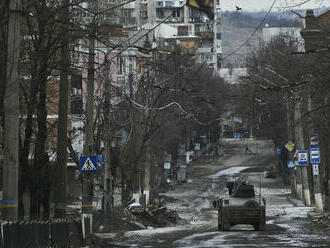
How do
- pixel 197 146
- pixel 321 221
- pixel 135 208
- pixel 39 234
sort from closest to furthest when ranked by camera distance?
pixel 39 234 → pixel 321 221 → pixel 135 208 → pixel 197 146

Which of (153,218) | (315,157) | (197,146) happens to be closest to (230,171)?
(197,146)

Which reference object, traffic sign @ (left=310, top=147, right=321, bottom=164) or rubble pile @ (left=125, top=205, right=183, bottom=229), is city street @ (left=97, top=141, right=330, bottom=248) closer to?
rubble pile @ (left=125, top=205, right=183, bottom=229)

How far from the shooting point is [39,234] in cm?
1923

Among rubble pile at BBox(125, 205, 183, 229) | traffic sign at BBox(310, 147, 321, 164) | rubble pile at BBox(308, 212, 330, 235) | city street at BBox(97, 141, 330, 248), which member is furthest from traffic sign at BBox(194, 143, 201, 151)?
rubble pile at BBox(308, 212, 330, 235)

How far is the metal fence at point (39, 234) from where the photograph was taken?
16047 millimetres

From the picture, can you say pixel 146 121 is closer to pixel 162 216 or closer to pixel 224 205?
pixel 162 216

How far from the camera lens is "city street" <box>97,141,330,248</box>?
26692mm

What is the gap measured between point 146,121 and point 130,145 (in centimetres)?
311

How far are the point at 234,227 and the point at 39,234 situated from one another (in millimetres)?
21699

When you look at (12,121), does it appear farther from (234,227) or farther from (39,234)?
(234,227)

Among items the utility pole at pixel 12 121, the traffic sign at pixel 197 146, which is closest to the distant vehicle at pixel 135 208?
the utility pole at pixel 12 121

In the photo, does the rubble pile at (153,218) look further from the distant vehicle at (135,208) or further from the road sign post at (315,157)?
the road sign post at (315,157)

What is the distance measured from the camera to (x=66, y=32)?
21.4 meters

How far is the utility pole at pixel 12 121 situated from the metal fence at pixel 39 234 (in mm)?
607
